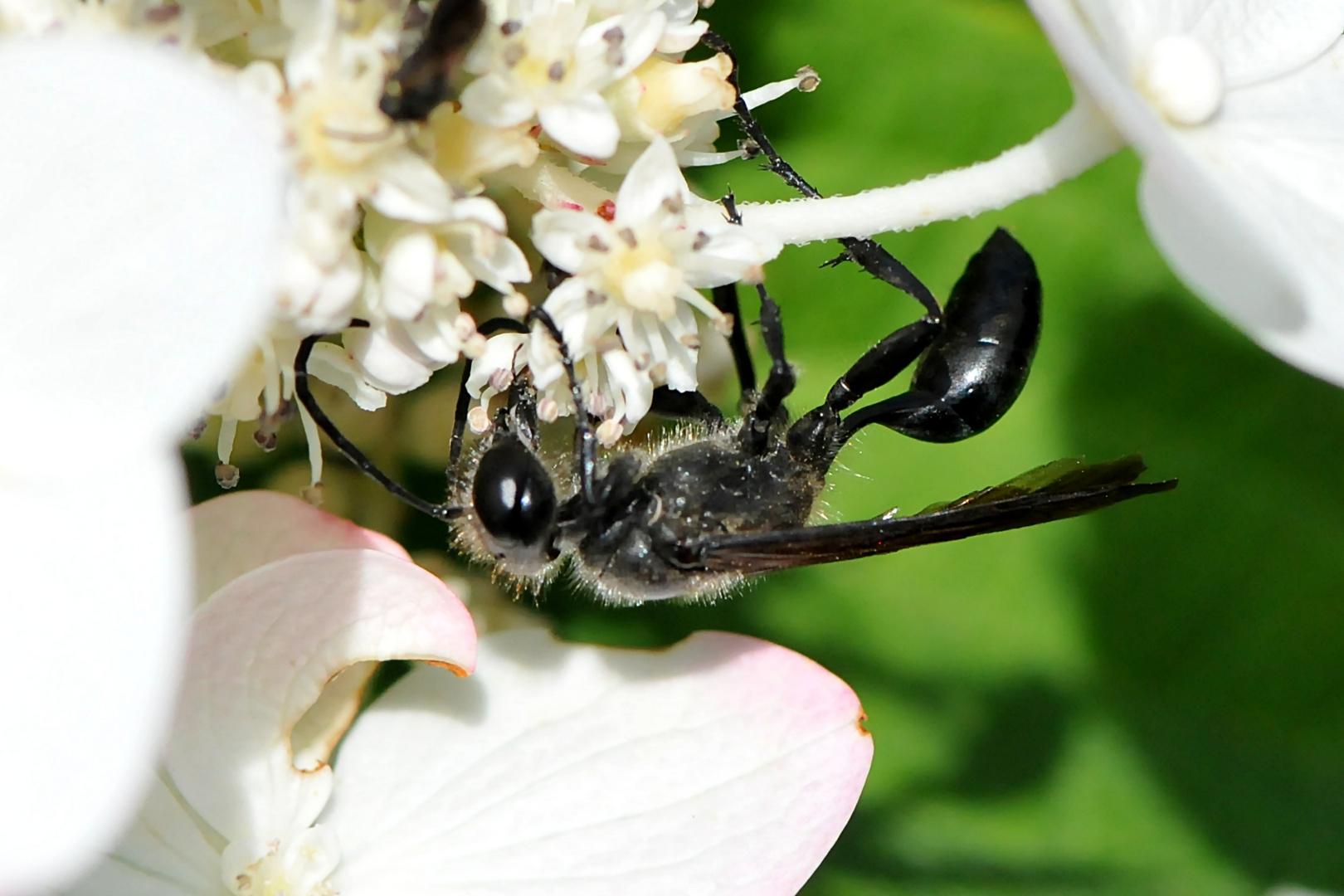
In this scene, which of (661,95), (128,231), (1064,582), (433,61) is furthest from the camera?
(1064,582)

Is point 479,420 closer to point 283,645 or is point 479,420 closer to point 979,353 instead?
point 283,645

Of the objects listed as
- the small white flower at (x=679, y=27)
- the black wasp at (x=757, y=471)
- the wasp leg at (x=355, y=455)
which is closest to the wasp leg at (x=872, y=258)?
the black wasp at (x=757, y=471)

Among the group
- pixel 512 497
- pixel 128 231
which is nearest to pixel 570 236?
pixel 512 497

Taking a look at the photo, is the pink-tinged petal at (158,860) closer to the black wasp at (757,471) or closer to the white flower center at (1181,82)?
the black wasp at (757,471)

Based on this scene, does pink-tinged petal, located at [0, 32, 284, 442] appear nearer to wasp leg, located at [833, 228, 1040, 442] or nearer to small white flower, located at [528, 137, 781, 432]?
small white flower, located at [528, 137, 781, 432]

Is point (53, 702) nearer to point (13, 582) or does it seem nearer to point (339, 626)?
point (13, 582)

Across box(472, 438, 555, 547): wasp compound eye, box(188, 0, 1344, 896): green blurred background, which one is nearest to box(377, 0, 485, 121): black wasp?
box(472, 438, 555, 547): wasp compound eye
